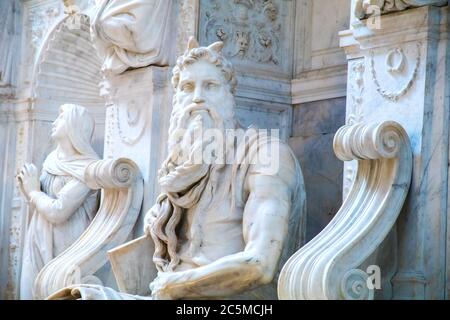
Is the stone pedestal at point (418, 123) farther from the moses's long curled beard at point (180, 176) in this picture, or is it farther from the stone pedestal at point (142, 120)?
the stone pedestal at point (142, 120)

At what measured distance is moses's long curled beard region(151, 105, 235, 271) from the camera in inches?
288

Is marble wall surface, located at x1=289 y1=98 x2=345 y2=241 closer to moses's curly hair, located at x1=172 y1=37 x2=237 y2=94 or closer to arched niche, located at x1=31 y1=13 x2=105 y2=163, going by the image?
moses's curly hair, located at x1=172 y1=37 x2=237 y2=94

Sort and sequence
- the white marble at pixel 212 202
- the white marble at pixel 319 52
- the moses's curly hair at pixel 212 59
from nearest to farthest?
the white marble at pixel 212 202 → the moses's curly hair at pixel 212 59 → the white marble at pixel 319 52

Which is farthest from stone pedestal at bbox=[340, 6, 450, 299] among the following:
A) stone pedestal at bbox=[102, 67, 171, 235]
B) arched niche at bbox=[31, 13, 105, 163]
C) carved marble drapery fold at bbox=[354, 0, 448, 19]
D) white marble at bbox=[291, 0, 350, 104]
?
arched niche at bbox=[31, 13, 105, 163]

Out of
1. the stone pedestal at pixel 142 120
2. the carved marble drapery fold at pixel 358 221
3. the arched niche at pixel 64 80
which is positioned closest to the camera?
the carved marble drapery fold at pixel 358 221

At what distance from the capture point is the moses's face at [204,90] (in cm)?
740

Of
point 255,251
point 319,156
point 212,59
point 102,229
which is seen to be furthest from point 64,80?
point 255,251

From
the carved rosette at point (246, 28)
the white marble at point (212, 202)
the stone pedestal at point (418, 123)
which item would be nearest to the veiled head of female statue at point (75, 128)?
the carved rosette at point (246, 28)

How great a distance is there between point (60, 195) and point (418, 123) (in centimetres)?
340

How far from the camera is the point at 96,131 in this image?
1065 centimetres

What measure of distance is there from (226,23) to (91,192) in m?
1.62
